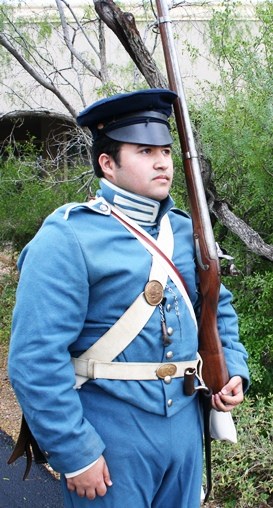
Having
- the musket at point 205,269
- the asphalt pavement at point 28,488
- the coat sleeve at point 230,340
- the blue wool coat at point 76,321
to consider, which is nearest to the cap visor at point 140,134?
the blue wool coat at point 76,321

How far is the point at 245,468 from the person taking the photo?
3.57 metres

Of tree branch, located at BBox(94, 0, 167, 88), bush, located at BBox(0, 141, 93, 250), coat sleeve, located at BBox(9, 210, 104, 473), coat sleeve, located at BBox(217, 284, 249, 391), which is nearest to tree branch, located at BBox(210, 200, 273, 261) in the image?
tree branch, located at BBox(94, 0, 167, 88)

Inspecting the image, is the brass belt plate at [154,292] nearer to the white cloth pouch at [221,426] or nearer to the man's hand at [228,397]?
the man's hand at [228,397]

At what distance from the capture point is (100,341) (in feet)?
6.43

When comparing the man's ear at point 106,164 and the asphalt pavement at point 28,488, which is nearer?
the man's ear at point 106,164

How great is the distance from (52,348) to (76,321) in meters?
0.11

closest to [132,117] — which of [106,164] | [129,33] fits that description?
[106,164]

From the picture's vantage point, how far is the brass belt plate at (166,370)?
2.02 meters

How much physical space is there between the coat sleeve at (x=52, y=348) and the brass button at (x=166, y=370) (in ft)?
0.91

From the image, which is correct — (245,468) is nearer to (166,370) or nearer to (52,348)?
(166,370)

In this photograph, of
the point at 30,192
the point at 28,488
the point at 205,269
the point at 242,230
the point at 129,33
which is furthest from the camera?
the point at 30,192

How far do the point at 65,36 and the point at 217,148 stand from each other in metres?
3.45

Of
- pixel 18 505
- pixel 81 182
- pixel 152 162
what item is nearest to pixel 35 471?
pixel 18 505

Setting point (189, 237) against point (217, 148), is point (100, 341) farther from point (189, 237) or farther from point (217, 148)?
point (217, 148)
